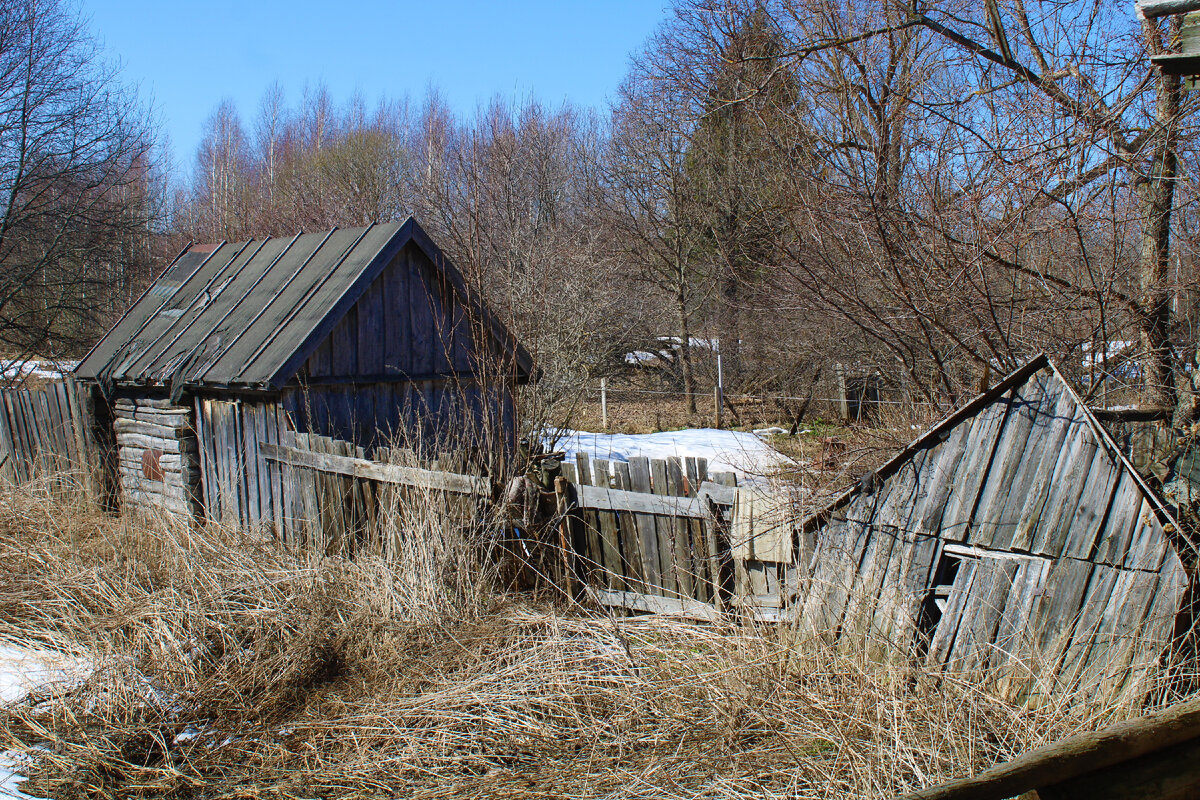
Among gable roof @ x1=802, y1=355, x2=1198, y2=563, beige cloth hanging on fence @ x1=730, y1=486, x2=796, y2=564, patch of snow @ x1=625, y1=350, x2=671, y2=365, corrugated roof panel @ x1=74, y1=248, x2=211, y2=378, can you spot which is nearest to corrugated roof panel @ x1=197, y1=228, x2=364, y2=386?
corrugated roof panel @ x1=74, y1=248, x2=211, y2=378


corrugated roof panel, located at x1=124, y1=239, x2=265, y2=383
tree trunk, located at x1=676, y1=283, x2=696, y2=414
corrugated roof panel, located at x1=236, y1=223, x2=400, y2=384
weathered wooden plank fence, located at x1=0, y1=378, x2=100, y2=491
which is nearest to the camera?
corrugated roof panel, located at x1=236, y1=223, x2=400, y2=384

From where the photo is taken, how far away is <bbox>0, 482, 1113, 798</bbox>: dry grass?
10.7 ft

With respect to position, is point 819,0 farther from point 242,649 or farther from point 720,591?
point 242,649

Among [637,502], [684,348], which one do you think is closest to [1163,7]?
[637,502]

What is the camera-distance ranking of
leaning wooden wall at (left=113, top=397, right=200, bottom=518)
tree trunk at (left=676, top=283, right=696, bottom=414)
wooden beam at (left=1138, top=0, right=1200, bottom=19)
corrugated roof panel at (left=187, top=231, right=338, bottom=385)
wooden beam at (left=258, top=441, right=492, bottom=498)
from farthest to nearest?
1. tree trunk at (left=676, top=283, right=696, bottom=414)
2. leaning wooden wall at (left=113, top=397, right=200, bottom=518)
3. corrugated roof panel at (left=187, top=231, right=338, bottom=385)
4. wooden beam at (left=258, top=441, right=492, bottom=498)
5. wooden beam at (left=1138, top=0, right=1200, bottom=19)

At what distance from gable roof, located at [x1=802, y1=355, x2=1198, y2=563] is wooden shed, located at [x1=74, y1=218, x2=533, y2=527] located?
3966 mm

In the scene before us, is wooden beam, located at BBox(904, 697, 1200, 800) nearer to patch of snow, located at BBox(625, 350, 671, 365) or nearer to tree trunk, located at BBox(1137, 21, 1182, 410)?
tree trunk, located at BBox(1137, 21, 1182, 410)

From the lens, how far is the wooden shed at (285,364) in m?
7.58

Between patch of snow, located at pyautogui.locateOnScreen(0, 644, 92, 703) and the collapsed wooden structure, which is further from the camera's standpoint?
patch of snow, located at pyautogui.locateOnScreen(0, 644, 92, 703)

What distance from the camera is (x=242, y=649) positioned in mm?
4590

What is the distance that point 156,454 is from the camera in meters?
8.84

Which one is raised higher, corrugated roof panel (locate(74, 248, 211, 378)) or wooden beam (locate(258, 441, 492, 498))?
corrugated roof panel (locate(74, 248, 211, 378))

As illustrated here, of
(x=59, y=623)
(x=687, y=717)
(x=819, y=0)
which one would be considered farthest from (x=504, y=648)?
(x=819, y=0)

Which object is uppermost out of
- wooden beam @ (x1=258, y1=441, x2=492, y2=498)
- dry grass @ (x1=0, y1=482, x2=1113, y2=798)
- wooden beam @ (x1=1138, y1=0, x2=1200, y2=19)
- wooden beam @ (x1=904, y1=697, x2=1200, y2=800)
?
wooden beam @ (x1=1138, y1=0, x2=1200, y2=19)
